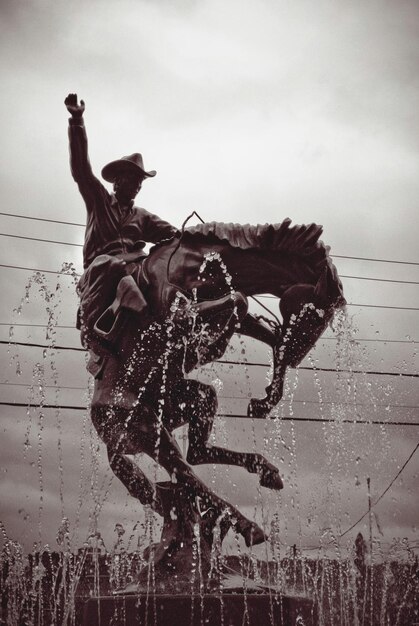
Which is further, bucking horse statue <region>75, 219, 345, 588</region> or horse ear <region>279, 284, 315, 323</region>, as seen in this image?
horse ear <region>279, 284, 315, 323</region>

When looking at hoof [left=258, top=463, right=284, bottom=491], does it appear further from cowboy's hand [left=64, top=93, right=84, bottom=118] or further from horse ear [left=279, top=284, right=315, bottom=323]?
cowboy's hand [left=64, top=93, right=84, bottom=118]

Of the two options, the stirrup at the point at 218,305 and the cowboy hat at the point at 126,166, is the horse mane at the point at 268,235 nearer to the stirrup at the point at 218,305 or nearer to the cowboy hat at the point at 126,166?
the stirrup at the point at 218,305

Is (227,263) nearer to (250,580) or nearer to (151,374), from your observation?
(151,374)

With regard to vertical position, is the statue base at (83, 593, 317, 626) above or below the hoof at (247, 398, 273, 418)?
below

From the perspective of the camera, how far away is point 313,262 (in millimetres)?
6098

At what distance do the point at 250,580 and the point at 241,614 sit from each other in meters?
0.45

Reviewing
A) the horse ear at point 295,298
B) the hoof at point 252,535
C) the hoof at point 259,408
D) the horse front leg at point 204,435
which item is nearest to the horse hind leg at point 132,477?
the horse front leg at point 204,435

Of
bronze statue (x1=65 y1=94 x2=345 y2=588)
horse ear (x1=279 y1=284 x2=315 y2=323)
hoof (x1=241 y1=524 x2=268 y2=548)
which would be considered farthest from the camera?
horse ear (x1=279 y1=284 x2=315 y2=323)

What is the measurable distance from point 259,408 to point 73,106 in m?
3.36

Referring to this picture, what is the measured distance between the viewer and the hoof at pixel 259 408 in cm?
650

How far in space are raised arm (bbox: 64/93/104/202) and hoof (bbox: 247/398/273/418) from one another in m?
2.56

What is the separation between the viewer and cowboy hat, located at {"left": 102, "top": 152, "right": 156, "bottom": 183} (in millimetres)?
6867

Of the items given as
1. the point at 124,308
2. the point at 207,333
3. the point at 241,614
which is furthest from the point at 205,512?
the point at 124,308

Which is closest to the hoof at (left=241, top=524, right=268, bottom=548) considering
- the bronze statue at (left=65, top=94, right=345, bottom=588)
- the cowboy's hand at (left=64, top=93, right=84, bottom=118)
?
the bronze statue at (left=65, top=94, right=345, bottom=588)
